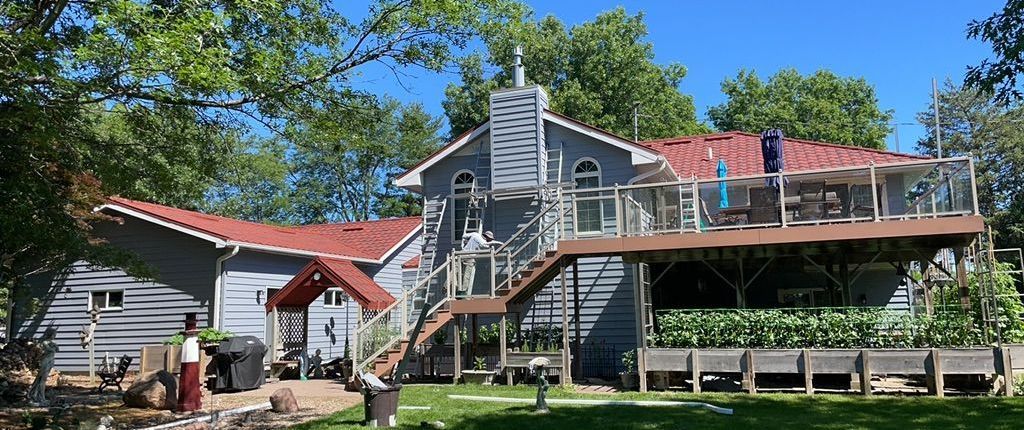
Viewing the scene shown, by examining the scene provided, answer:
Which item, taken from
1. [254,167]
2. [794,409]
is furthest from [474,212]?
[254,167]

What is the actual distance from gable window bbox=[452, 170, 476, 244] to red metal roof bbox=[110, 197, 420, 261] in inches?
160

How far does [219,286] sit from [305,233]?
5660 millimetres

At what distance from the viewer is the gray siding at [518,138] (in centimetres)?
1630

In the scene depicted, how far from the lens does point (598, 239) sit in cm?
1270

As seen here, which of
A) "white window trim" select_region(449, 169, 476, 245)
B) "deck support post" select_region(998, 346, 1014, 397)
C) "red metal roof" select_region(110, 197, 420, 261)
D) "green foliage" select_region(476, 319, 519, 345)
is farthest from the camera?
"red metal roof" select_region(110, 197, 420, 261)

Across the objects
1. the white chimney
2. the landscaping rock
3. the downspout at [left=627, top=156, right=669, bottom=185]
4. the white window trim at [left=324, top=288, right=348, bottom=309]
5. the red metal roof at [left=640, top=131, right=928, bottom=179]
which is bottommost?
the landscaping rock

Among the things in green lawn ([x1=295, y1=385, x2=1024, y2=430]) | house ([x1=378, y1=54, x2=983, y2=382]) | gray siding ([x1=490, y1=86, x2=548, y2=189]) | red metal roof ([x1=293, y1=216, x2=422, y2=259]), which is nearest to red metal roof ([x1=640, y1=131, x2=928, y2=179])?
house ([x1=378, y1=54, x2=983, y2=382])

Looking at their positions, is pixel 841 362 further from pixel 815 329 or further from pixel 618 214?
pixel 618 214

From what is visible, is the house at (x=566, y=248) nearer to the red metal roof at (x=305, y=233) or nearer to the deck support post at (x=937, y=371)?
the red metal roof at (x=305, y=233)

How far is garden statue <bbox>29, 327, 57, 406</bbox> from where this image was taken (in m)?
11.0

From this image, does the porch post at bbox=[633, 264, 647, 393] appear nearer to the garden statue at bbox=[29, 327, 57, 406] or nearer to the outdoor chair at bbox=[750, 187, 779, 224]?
the outdoor chair at bbox=[750, 187, 779, 224]

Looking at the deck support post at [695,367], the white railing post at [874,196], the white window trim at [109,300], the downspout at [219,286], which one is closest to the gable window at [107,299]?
the white window trim at [109,300]

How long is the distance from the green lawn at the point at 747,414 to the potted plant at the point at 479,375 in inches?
91.3

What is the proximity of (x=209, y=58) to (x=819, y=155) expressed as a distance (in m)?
14.7
